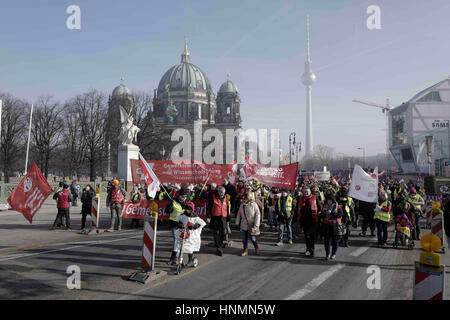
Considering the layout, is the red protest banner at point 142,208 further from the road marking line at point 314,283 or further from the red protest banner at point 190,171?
the road marking line at point 314,283

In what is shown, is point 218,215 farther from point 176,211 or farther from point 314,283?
point 314,283

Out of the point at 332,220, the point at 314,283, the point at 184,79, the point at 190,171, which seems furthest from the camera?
the point at 184,79

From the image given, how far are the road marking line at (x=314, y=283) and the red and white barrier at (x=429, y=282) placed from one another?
191cm

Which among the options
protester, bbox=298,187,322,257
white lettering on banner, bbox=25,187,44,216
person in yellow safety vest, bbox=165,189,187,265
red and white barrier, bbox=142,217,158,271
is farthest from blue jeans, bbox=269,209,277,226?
white lettering on banner, bbox=25,187,44,216

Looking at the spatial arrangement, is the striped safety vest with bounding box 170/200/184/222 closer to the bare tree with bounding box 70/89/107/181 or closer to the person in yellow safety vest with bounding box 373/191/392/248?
the person in yellow safety vest with bounding box 373/191/392/248

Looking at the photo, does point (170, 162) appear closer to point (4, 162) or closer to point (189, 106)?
point (4, 162)

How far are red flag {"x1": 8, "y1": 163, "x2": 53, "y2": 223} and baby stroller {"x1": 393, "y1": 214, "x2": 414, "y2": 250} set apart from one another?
10.1m

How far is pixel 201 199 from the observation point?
38.0 feet

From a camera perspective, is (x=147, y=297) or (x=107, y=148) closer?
(x=147, y=297)

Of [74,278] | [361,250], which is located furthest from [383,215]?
[74,278]

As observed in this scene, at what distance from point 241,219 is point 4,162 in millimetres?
43231

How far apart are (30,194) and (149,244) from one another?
4.44 metres

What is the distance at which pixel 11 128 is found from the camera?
43375 mm
